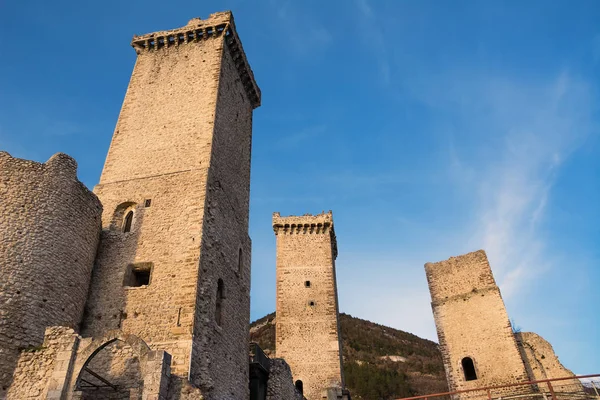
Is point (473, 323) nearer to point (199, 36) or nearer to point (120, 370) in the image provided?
Answer: point (120, 370)

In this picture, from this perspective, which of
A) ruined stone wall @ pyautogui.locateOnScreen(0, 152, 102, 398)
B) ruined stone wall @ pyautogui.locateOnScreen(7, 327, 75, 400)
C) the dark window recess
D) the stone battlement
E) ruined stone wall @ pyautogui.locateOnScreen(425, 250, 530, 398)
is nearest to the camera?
ruined stone wall @ pyautogui.locateOnScreen(7, 327, 75, 400)

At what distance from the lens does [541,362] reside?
20.6m

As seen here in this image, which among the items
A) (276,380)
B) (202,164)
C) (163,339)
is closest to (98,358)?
(163,339)

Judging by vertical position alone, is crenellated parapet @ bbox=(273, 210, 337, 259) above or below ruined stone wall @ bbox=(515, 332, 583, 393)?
above

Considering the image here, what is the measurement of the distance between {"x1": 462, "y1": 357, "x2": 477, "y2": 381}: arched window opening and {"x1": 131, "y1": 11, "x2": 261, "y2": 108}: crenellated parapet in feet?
52.0

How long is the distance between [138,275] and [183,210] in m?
2.14

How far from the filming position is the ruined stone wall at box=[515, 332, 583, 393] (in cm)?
1986

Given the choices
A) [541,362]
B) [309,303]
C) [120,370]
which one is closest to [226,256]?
[120,370]

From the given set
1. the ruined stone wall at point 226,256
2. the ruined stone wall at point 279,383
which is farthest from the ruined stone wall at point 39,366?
the ruined stone wall at point 279,383

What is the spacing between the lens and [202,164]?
46.2 feet

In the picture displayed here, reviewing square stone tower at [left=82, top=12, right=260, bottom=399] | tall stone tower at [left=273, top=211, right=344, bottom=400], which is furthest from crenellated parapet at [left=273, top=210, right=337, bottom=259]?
square stone tower at [left=82, top=12, right=260, bottom=399]

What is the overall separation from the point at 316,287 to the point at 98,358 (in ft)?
60.1

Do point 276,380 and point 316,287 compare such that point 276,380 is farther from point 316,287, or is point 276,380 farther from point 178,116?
point 316,287

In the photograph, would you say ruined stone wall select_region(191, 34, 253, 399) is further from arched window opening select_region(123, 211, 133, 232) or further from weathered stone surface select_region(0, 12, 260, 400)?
arched window opening select_region(123, 211, 133, 232)
